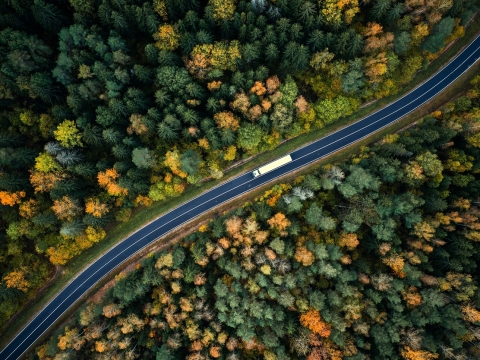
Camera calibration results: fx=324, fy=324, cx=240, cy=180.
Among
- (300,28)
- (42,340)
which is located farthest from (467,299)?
(42,340)

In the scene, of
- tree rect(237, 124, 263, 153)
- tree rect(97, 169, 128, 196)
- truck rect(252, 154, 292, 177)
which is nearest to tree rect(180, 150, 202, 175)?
tree rect(237, 124, 263, 153)

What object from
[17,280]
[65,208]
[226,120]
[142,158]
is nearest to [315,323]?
[226,120]

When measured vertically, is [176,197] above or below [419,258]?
above

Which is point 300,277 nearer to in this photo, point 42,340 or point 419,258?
point 419,258

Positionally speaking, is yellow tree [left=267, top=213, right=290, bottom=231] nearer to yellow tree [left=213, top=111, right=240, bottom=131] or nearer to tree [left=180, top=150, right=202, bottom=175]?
tree [left=180, top=150, right=202, bottom=175]

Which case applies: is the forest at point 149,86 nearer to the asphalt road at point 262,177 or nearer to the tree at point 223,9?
the tree at point 223,9

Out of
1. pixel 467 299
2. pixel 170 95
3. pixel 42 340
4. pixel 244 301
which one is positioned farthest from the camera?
pixel 42 340
